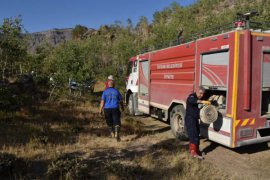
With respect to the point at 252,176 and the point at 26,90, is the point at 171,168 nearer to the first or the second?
the point at 252,176

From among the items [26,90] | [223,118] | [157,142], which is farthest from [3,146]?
[26,90]

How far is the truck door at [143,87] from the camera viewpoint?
35.4 feet

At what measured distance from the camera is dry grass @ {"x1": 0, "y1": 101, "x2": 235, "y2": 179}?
5344mm

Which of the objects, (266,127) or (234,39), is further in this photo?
(266,127)

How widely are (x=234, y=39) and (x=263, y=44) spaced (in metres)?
0.78

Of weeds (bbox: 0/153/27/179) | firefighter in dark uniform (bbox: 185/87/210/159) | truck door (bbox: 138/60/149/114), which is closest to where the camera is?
weeds (bbox: 0/153/27/179)

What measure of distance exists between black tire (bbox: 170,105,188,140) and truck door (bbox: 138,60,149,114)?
2304 millimetres

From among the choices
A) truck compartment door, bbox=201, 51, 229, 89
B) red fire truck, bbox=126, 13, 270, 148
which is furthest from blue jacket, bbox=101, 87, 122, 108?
truck compartment door, bbox=201, 51, 229, 89

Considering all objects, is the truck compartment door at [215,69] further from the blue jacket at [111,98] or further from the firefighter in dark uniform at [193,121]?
the blue jacket at [111,98]

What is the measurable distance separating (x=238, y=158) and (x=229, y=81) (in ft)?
6.67

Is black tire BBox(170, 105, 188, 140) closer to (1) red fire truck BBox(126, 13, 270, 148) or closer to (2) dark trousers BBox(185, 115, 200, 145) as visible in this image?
(1) red fire truck BBox(126, 13, 270, 148)

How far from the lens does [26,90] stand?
19328 millimetres

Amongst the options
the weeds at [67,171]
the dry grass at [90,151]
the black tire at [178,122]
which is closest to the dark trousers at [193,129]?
the dry grass at [90,151]

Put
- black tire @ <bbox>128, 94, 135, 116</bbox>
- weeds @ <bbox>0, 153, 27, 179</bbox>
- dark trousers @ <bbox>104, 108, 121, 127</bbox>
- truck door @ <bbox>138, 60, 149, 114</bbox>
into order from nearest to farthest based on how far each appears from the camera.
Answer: weeds @ <bbox>0, 153, 27, 179</bbox> → dark trousers @ <bbox>104, 108, 121, 127</bbox> → truck door @ <bbox>138, 60, 149, 114</bbox> → black tire @ <bbox>128, 94, 135, 116</bbox>
